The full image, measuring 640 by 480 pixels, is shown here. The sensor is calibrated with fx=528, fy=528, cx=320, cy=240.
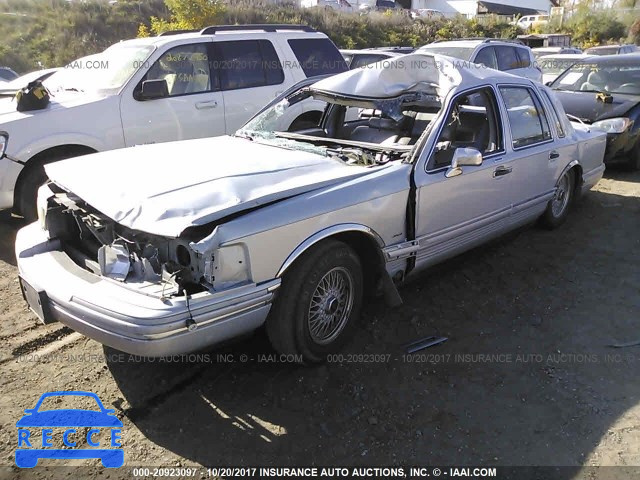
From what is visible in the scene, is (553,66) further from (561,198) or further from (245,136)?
(245,136)

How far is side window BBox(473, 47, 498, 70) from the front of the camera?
10.3 meters

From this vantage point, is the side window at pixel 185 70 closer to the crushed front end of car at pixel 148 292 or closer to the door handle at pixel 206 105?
the door handle at pixel 206 105

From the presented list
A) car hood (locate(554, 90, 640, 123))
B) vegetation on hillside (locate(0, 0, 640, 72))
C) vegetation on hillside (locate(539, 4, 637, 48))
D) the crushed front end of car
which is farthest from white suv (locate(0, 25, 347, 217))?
vegetation on hillside (locate(539, 4, 637, 48))

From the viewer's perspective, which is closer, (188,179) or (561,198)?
(188,179)

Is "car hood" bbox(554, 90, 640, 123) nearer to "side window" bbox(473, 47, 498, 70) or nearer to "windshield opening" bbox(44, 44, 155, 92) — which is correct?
"side window" bbox(473, 47, 498, 70)

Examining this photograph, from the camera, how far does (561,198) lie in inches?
220

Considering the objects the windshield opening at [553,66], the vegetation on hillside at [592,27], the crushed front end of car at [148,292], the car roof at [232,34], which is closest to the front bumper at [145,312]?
the crushed front end of car at [148,292]

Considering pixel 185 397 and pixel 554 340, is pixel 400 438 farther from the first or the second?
pixel 554 340

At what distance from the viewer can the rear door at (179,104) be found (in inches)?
232

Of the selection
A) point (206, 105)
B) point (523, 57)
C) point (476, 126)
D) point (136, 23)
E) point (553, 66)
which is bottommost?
point (553, 66)

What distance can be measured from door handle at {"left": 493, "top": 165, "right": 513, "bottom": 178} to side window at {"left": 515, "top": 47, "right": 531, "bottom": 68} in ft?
25.5

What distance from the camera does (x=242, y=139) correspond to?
435 centimetres

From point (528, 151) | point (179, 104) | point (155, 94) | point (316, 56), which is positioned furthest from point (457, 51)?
point (155, 94)

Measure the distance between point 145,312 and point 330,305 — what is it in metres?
1.18
